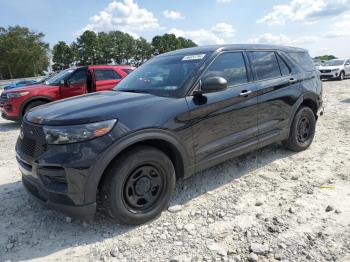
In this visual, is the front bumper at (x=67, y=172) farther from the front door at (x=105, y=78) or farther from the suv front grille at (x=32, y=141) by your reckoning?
the front door at (x=105, y=78)

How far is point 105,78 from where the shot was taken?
9.97 meters

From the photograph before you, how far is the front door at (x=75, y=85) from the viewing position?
9.60m

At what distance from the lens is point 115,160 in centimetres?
318

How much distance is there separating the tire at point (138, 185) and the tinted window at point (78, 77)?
7073 millimetres

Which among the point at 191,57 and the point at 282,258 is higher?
the point at 191,57

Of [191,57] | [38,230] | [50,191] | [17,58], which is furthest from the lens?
[17,58]

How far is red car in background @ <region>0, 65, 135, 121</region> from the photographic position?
362 inches

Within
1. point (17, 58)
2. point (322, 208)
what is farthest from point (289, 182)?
point (17, 58)

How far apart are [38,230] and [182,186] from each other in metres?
1.79

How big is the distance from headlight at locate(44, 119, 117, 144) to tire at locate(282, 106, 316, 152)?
329 cm

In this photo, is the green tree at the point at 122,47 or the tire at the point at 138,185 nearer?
the tire at the point at 138,185

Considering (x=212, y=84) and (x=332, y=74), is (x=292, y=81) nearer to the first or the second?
(x=212, y=84)

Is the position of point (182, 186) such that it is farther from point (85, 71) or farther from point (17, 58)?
point (17, 58)

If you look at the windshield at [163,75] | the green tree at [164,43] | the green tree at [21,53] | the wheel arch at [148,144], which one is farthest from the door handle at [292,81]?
the green tree at [164,43]
